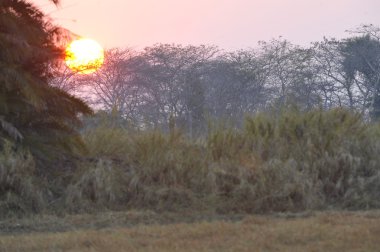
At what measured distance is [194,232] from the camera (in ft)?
27.7

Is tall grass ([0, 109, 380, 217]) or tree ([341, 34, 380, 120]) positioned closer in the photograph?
tall grass ([0, 109, 380, 217])

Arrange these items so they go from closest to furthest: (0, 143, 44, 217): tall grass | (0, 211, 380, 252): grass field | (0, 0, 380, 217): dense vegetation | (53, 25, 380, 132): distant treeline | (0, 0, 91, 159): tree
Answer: (0, 211, 380, 252): grass field
(0, 143, 44, 217): tall grass
(0, 0, 380, 217): dense vegetation
(0, 0, 91, 159): tree
(53, 25, 380, 132): distant treeline

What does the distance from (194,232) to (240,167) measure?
3687 mm

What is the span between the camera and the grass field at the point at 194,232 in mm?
7586

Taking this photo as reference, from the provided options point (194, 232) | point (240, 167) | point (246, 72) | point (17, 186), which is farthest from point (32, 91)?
point (246, 72)

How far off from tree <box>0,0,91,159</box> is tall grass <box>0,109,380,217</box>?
0.68 meters

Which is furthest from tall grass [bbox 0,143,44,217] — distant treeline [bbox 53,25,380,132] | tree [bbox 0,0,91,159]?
distant treeline [bbox 53,25,380,132]

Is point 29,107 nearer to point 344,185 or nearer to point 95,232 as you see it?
point 95,232

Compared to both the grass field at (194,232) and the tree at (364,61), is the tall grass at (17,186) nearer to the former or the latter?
the grass field at (194,232)

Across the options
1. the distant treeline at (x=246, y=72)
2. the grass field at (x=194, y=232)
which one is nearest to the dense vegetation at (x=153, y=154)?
the grass field at (x=194, y=232)

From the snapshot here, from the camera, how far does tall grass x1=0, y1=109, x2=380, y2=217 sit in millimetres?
11188

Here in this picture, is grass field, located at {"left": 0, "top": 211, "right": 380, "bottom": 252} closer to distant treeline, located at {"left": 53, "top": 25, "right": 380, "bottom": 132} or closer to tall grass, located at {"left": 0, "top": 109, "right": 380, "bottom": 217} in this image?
tall grass, located at {"left": 0, "top": 109, "right": 380, "bottom": 217}

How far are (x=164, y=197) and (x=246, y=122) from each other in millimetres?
3511

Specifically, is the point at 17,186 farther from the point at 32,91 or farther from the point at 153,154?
the point at 153,154
